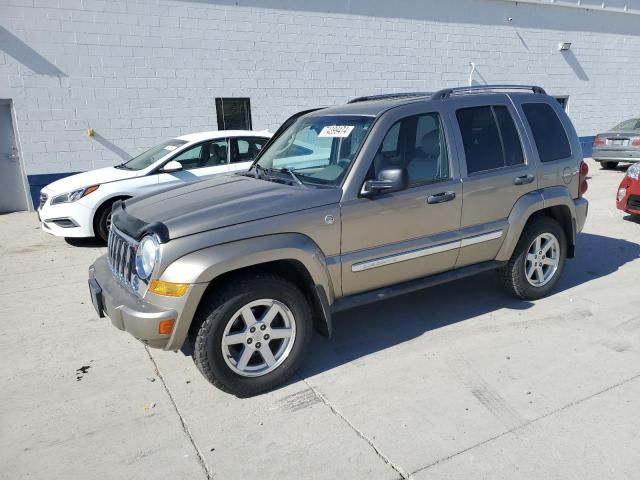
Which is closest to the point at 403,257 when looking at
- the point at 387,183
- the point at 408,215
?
the point at 408,215

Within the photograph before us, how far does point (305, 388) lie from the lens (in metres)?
3.36

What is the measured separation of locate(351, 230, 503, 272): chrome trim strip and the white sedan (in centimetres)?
391

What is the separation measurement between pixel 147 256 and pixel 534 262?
3.41 metres

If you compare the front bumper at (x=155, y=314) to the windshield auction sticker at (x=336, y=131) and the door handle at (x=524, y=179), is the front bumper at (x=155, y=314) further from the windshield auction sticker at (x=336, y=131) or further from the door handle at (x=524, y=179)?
the door handle at (x=524, y=179)

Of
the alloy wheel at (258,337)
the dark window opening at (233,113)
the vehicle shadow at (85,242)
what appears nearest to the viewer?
the alloy wheel at (258,337)

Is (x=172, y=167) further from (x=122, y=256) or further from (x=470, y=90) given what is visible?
(x=470, y=90)

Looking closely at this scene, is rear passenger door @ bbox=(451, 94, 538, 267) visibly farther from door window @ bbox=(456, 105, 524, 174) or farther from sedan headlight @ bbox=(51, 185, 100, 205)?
sedan headlight @ bbox=(51, 185, 100, 205)

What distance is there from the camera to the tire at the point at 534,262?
14.7 ft

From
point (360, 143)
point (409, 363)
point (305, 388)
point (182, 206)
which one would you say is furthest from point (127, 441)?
point (360, 143)

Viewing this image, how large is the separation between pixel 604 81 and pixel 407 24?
856cm

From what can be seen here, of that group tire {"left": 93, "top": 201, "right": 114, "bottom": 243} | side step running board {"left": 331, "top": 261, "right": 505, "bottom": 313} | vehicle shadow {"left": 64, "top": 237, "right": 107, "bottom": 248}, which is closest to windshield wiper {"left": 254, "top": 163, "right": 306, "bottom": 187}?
side step running board {"left": 331, "top": 261, "right": 505, "bottom": 313}

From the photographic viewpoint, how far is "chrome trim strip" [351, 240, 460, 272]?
11.6 ft

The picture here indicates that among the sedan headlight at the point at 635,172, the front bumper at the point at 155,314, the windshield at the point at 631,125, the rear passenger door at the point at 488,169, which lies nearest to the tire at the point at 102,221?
the front bumper at the point at 155,314

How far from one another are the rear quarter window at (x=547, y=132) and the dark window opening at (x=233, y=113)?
792 centimetres
